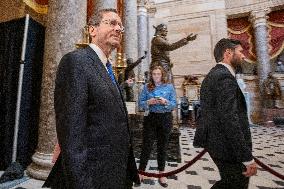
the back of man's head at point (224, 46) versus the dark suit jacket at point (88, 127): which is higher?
the back of man's head at point (224, 46)

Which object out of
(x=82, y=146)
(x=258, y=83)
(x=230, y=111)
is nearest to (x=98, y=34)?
(x=82, y=146)

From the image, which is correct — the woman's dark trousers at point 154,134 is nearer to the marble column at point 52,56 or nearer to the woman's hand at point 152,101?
the woman's hand at point 152,101

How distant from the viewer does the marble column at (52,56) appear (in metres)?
3.62

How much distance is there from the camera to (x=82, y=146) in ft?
4.00

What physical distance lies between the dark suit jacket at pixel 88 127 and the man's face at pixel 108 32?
12 centimetres

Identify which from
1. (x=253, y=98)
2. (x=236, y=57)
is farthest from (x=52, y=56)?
(x=253, y=98)

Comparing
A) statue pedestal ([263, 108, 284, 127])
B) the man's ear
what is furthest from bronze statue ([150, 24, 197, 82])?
statue pedestal ([263, 108, 284, 127])

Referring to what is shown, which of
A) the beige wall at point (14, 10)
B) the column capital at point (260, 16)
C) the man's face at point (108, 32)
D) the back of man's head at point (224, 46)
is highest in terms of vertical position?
the column capital at point (260, 16)

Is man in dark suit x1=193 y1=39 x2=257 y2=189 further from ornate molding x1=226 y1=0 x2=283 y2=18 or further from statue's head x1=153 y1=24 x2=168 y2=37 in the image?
ornate molding x1=226 y1=0 x2=283 y2=18

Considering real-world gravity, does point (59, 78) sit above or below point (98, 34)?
below

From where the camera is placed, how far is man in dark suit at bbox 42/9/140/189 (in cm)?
118

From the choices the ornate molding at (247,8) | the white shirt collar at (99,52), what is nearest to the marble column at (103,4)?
the white shirt collar at (99,52)

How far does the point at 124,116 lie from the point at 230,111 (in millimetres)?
936

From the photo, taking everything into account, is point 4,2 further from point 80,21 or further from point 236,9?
point 236,9
